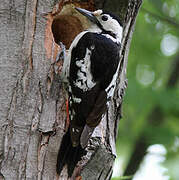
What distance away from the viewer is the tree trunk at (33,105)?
2877 millimetres

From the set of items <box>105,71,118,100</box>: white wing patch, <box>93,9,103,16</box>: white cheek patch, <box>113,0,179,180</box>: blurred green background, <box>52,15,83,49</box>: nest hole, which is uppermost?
<box>93,9,103,16</box>: white cheek patch

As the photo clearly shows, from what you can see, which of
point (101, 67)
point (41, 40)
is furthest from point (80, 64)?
point (41, 40)

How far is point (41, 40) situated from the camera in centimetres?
320

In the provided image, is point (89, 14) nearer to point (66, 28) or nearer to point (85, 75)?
point (66, 28)

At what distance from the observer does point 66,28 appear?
13.8ft

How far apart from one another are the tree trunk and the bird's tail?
34 mm

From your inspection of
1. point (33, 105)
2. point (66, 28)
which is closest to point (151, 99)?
point (66, 28)

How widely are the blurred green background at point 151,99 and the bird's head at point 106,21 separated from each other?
1.26 meters

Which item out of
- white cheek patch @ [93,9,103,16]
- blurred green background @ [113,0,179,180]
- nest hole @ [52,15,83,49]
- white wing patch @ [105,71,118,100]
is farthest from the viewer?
blurred green background @ [113,0,179,180]

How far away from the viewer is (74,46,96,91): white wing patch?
337 cm

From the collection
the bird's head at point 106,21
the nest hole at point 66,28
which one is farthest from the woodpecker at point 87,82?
the nest hole at point 66,28

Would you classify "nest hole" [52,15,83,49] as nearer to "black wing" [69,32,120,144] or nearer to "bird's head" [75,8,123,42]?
"bird's head" [75,8,123,42]

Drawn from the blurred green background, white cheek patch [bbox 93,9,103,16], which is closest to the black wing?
white cheek patch [bbox 93,9,103,16]

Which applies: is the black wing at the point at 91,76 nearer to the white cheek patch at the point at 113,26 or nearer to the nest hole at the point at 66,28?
the white cheek patch at the point at 113,26
